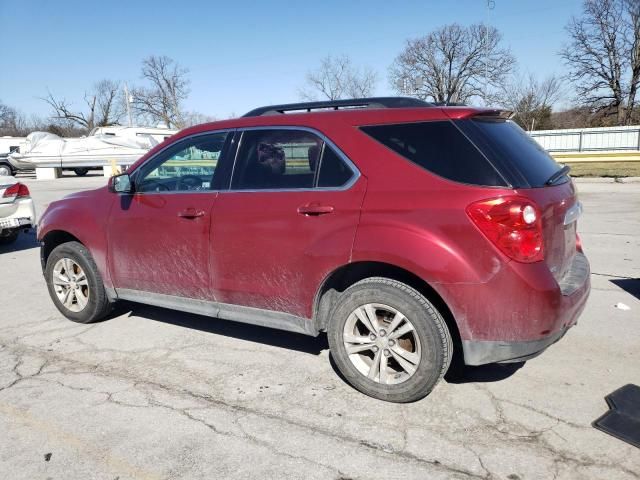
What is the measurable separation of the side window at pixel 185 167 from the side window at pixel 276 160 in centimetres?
27

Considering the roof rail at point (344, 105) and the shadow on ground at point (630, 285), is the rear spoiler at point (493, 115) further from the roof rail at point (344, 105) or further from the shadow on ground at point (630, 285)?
the shadow on ground at point (630, 285)

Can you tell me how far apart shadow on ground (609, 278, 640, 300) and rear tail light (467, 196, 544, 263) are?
10.5 feet

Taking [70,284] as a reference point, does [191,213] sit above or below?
above

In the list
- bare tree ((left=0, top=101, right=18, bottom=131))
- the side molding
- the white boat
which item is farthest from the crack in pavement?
bare tree ((left=0, top=101, right=18, bottom=131))

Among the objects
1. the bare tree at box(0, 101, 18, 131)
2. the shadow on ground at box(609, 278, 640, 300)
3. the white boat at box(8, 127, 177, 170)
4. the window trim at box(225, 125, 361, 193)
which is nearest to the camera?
the window trim at box(225, 125, 361, 193)

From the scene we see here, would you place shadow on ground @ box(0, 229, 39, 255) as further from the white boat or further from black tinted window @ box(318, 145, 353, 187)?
the white boat

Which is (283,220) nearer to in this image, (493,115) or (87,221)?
(493,115)

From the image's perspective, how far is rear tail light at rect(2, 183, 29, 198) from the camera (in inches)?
339

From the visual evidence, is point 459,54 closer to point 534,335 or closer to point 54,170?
point 54,170

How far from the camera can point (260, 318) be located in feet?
12.9

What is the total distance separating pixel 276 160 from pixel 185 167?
921 mm

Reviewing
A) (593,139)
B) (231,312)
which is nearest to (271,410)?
(231,312)

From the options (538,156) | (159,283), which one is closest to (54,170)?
(159,283)

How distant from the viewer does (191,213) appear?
13.4 ft
